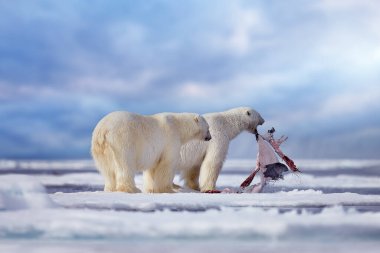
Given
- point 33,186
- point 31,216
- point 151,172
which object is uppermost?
point 151,172

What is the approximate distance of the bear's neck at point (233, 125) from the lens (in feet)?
32.7

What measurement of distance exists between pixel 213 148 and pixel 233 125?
25.7 inches

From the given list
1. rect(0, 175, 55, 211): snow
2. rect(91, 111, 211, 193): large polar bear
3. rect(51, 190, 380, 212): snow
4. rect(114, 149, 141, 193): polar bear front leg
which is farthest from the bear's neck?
rect(0, 175, 55, 211): snow

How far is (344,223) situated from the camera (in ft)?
15.4

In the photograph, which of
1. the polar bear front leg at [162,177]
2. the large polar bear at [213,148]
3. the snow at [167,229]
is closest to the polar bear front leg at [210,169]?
the large polar bear at [213,148]

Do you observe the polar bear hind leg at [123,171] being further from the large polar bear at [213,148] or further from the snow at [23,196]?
the snow at [23,196]

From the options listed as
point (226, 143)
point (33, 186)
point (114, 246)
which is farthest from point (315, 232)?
point (226, 143)

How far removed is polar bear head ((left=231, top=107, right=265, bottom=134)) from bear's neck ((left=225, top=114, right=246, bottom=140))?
0.08 feet

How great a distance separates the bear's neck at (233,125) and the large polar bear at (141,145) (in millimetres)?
911

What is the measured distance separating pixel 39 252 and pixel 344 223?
2.33 metres

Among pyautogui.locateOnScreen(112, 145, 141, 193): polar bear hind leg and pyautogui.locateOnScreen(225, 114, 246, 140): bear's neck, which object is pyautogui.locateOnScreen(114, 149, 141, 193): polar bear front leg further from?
pyautogui.locateOnScreen(225, 114, 246, 140): bear's neck

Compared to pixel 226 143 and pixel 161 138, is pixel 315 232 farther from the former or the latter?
pixel 226 143

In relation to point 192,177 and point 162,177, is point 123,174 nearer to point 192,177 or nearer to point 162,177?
point 162,177

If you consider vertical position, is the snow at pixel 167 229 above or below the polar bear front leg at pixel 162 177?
below
